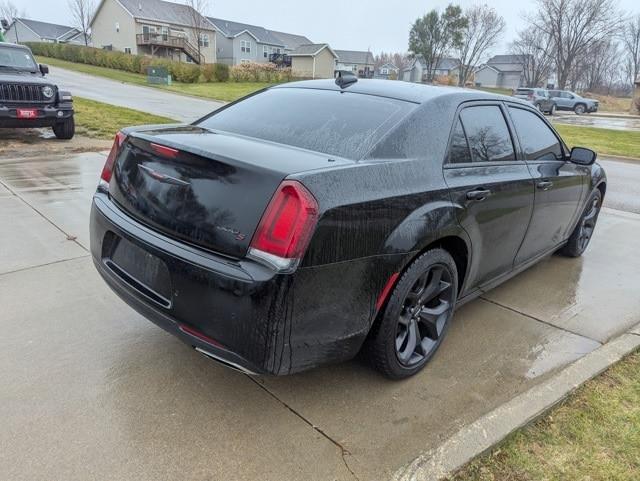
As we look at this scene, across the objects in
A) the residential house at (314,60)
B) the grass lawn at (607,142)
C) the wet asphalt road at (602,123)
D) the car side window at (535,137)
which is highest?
the residential house at (314,60)

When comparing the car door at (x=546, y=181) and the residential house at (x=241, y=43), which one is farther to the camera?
the residential house at (x=241, y=43)

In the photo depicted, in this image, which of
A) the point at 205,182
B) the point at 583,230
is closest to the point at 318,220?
the point at 205,182

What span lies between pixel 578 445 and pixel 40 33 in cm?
8439

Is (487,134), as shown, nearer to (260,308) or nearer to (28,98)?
(260,308)

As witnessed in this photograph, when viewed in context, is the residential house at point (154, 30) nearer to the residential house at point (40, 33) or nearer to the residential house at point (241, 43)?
the residential house at point (241, 43)

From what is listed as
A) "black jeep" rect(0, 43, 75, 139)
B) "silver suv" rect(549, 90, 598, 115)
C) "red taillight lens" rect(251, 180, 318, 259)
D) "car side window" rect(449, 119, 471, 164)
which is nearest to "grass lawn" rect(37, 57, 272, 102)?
"black jeep" rect(0, 43, 75, 139)

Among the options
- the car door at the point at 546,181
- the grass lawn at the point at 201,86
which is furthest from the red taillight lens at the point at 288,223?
the grass lawn at the point at 201,86

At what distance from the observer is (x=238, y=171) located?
2.23 m

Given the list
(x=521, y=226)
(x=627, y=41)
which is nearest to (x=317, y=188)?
(x=521, y=226)

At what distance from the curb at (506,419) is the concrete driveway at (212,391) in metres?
0.09

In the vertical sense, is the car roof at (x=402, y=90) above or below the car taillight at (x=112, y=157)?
above

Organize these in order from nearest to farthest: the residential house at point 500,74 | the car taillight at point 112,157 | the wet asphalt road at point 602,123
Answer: the car taillight at point 112,157, the wet asphalt road at point 602,123, the residential house at point 500,74

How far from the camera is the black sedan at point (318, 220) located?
212 cm

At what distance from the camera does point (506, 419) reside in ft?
8.27
